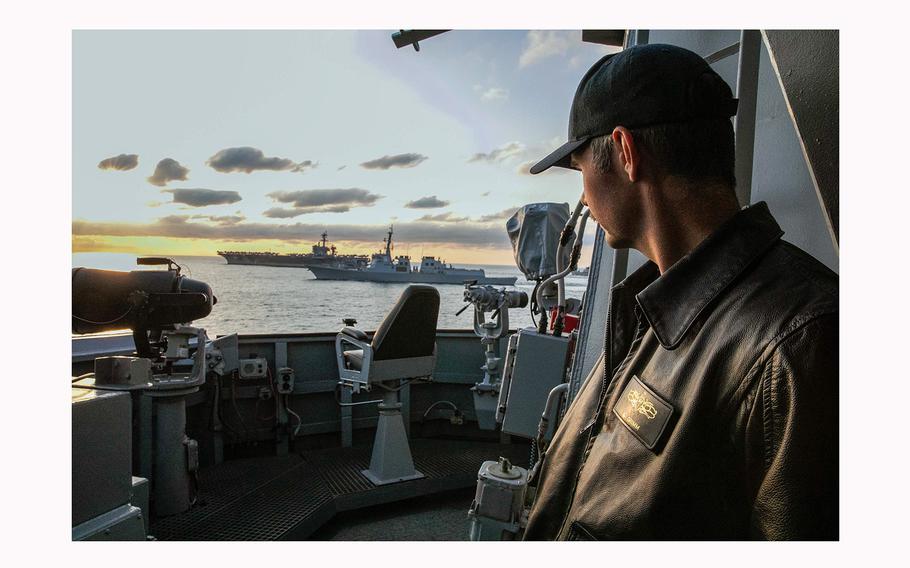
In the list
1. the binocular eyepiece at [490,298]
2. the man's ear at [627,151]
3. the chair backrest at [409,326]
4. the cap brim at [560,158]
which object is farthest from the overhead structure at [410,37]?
the binocular eyepiece at [490,298]

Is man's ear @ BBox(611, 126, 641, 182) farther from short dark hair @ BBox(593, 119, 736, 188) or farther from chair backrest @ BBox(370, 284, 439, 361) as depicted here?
chair backrest @ BBox(370, 284, 439, 361)

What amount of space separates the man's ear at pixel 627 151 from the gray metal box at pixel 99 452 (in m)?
1.17

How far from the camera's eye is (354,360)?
3.68m

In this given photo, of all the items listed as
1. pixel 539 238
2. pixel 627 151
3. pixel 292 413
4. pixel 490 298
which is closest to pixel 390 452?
pixel 292 413

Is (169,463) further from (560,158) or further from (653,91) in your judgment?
(653,91)

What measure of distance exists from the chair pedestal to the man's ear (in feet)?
9.95

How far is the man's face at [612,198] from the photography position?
0.86 metres

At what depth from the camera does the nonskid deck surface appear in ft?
9.35

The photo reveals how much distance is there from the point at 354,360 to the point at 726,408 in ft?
10.6

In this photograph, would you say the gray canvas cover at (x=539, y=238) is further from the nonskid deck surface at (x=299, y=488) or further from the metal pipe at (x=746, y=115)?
the metal pipe at (x=746, y=115)

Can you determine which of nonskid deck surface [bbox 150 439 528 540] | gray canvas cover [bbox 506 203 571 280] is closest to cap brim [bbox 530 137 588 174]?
gray canvas cover [bbox 506 203 571 280]
